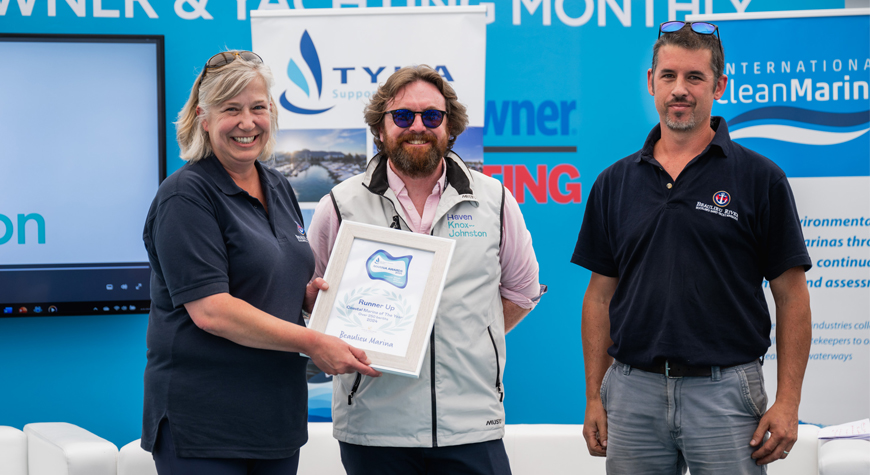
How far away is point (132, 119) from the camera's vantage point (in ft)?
11.7

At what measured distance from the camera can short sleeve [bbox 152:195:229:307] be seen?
1.68 m

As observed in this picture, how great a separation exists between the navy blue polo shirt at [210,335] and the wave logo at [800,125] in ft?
9.27

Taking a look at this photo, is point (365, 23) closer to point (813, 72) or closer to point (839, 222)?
point (813, 72)

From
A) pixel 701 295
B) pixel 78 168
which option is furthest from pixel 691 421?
pixel 78 168

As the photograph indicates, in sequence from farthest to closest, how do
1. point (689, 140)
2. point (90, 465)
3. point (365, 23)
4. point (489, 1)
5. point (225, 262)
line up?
point (489, 1), point (365, 23), point (90, 465), point (689, 140), point (225, 262)

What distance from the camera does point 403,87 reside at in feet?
7.12

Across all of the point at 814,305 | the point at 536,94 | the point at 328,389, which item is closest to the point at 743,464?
the point at 814,305

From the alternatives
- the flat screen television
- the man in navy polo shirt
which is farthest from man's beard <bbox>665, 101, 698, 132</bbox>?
the flat screen television

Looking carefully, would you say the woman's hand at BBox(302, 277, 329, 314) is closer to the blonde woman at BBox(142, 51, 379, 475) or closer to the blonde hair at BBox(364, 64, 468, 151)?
the blonde woman at BBox(142, 51, 379, 475)

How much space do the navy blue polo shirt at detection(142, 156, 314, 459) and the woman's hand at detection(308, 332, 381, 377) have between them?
12 cm

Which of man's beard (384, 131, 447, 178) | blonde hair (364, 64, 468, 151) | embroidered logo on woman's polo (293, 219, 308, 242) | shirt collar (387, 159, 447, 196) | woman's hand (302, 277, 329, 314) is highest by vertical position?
blonde hair (364, 64, 468, 151)

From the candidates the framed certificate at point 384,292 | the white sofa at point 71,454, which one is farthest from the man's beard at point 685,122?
the white sofa at point 71,454

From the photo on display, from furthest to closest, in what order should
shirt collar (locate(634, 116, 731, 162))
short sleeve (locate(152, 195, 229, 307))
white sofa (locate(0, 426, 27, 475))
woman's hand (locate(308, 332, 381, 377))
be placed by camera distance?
white sofa (locate(0, 426, 27, 475)) → shirt collar (locate(634, 116, 731, 162)) → woman's hand (locate(308, 332, 381, 377)) → short sleeve (locate(152, 195, 229, 307))

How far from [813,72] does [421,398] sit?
2910mm
